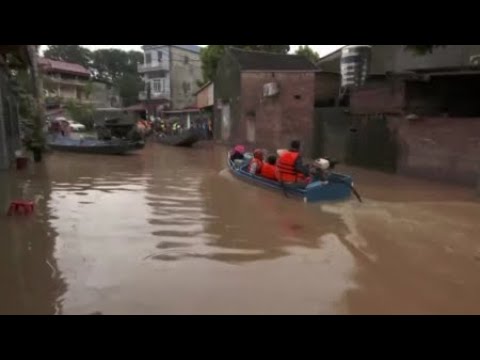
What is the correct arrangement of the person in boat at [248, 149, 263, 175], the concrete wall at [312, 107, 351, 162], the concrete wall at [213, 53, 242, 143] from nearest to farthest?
the person in boat at [248, 149, 263, 175]
the concrete wall at [312, 107, 351, 162]
the concrete wall at [213, 53, 242, 143]

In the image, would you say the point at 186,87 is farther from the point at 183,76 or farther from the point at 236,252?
the point at 236,252

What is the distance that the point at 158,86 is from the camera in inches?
2320

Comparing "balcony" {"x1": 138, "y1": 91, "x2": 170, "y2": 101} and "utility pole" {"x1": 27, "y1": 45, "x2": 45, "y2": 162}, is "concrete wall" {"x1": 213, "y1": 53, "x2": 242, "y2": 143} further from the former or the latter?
"balcony" {"x1": 138, "y1": 91, "x2": 170, "y2": 101}

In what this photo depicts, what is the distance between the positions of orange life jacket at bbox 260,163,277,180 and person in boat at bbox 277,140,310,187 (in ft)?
1.90

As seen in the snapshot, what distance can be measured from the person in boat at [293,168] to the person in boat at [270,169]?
0.56 m

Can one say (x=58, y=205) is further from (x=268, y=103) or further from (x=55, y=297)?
(x=268, y=103)

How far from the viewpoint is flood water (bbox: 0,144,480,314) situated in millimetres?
5836

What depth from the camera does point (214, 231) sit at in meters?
9.26

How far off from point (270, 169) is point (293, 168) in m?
1.19

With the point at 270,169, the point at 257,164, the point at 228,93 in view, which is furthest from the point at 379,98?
the point at 228,93

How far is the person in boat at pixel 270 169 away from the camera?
13070mm

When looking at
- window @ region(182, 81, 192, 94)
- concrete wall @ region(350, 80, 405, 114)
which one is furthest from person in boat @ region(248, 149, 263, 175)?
window @ region(182, 81, 192, 94)

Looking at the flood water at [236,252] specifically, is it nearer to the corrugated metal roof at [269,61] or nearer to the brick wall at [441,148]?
the brick wall at [441,148]
